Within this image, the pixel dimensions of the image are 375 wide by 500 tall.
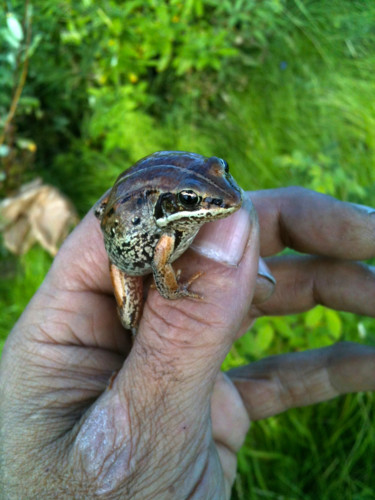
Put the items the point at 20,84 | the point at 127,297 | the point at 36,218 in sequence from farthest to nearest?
the point at 36,218 → the point at 20,84 → the point at 127,297

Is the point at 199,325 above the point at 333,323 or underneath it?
above

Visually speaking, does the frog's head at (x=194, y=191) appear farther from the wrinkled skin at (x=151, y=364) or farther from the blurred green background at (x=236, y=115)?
the blurred green background at (x=236, y=115)

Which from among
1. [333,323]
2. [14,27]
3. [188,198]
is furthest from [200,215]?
[14,27]

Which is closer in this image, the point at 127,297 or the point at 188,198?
the point at 188,198

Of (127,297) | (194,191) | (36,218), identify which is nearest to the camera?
(194,191)

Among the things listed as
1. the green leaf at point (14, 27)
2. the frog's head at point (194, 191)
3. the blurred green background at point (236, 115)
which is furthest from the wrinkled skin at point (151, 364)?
the green leaf at point (14, 27)

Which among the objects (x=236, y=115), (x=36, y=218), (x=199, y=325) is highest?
(x=199, y=325)

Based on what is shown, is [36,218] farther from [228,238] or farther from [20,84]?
[228,238]

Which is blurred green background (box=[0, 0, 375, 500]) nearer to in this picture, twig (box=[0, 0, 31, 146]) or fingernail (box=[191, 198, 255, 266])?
twig (box=[0, 0, 31, 146])
